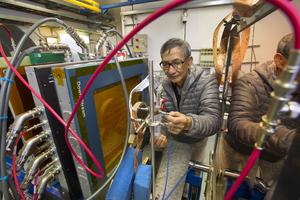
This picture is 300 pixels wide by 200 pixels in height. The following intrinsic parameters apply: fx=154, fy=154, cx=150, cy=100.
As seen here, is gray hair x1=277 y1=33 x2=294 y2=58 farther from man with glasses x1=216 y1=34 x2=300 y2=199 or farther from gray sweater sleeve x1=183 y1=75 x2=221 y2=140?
gray sweater sleeve x1=183 y1=75 x2=221 y2=140

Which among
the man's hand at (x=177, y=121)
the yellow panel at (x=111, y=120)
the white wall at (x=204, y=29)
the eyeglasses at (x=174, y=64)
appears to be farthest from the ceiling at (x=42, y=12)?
the man's hand at (x=177, y=121)

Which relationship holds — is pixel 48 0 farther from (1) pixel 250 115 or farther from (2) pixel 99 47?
(1) pixel 250 115

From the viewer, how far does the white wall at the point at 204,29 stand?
89.8 inches

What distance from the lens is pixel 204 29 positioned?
2.55 m

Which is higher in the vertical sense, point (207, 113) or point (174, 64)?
point (174, 64)

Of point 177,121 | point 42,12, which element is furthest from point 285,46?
point 42,12

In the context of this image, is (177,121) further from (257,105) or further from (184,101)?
(257,105)

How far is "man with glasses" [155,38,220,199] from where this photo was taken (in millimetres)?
892

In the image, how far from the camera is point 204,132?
867 millimetres

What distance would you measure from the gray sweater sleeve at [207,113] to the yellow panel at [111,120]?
44 cm

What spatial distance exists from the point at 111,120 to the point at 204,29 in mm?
2359

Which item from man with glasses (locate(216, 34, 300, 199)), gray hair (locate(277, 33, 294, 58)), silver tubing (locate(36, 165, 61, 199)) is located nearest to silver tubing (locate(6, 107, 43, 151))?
silver tubing (locate(36, 165, 61, 199))

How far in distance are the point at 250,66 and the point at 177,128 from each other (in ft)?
7.81

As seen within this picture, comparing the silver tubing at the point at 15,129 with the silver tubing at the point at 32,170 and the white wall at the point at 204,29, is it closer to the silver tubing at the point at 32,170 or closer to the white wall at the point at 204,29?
the silver tubing at the point at 32,170
